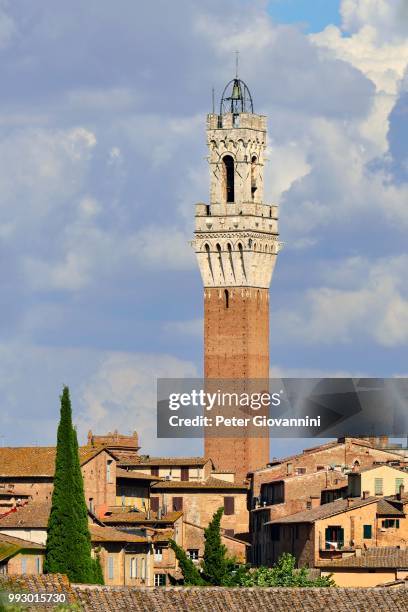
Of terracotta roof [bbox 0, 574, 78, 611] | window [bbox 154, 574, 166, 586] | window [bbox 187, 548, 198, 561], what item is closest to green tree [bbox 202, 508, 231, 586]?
window [bbox 154, 574, 166, 586]

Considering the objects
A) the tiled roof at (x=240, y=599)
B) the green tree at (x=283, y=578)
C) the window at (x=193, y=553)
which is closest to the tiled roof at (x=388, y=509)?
the green tree at (x=283, y=578)

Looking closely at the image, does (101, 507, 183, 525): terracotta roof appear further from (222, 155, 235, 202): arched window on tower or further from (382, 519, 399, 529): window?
(222, 155, 235, 202): arched window on tower

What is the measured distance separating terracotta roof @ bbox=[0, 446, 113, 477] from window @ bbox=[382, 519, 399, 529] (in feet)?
47.0

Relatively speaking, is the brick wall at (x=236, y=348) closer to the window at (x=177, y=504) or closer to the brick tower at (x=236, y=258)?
the brick tower at (x=236, y=258)

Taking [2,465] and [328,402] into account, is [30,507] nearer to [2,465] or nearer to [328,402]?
[2,465]

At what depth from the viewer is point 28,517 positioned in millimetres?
87812

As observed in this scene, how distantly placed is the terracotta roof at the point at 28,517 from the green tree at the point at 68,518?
5.43 metres

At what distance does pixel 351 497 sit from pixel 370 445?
13.6 m

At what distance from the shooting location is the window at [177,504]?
4452 inches

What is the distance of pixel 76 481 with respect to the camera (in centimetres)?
8112

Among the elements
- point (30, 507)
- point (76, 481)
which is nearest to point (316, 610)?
point (76, 481)

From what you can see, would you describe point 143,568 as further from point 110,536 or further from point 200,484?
point 200,484

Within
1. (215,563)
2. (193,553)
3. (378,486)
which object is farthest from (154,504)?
(215,563)

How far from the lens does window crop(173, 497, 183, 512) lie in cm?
11307
